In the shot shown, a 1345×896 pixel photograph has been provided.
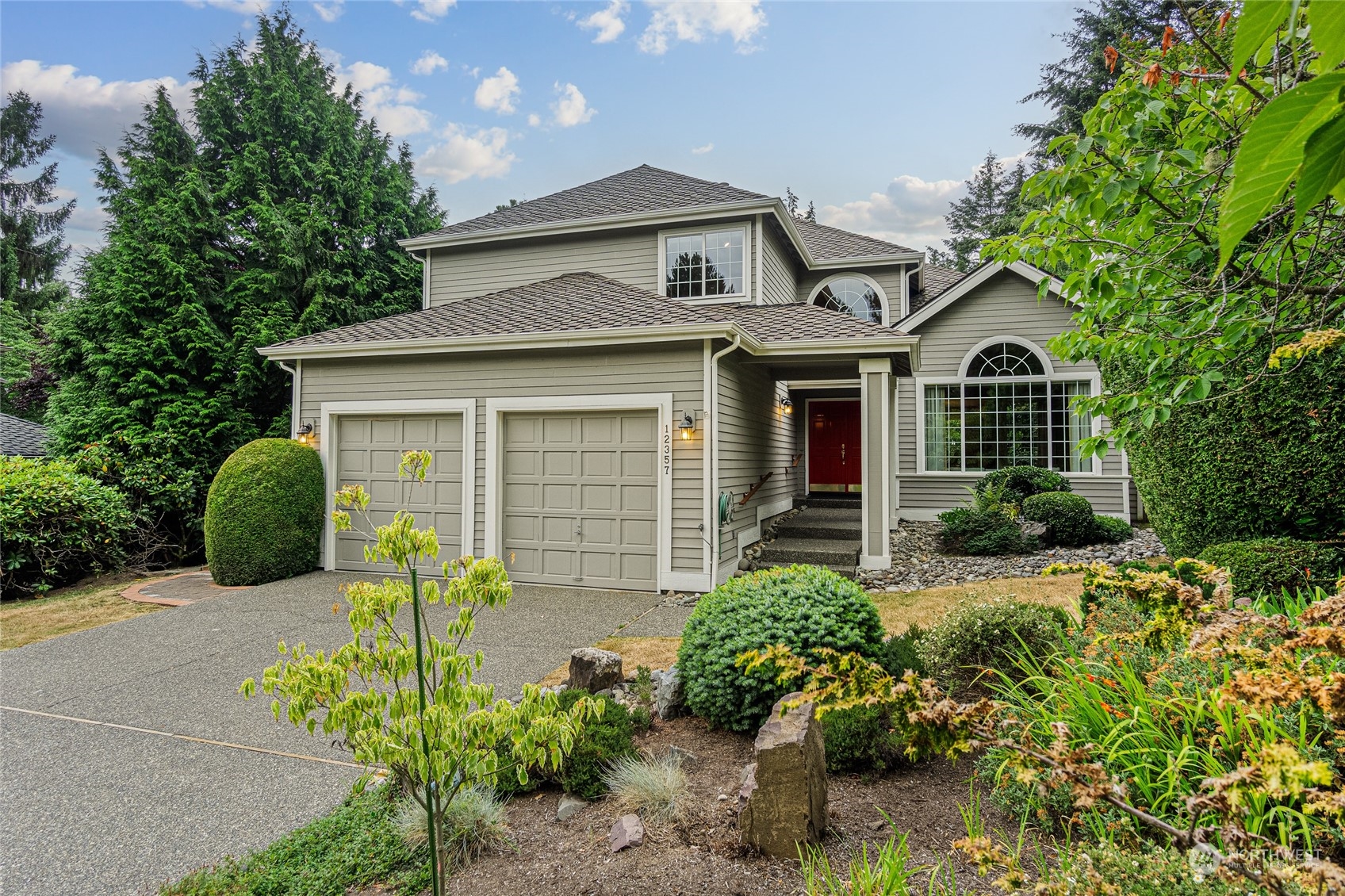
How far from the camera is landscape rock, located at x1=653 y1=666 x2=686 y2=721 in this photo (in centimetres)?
394

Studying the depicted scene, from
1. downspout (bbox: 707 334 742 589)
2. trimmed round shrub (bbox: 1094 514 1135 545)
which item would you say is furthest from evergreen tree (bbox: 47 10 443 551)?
trimmed round shrub (bbox: 1094 514 1135 545)

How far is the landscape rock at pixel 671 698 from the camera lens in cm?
394

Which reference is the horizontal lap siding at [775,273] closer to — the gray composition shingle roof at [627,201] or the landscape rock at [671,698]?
the gray composition shingle roof at [627,201]

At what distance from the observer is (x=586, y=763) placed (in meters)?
3.16

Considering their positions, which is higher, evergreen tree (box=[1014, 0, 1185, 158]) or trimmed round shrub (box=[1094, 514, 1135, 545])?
evergreen tree (box=[1014, 0, 1185, 158])

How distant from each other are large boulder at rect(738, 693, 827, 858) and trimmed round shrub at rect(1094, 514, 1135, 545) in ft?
30.4

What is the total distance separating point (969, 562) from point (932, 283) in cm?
940

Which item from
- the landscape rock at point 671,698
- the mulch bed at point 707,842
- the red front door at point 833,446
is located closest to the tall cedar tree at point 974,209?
the red front door at point 833,446

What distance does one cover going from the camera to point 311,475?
884cm

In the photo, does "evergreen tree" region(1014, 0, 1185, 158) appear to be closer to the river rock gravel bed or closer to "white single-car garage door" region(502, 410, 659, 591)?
the river rock gravel bed

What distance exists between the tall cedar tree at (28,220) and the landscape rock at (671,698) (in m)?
25.1

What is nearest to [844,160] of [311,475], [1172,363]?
[1172,363]

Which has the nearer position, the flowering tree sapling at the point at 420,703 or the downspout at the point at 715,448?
the flowering tree sapling at the point at 420,703

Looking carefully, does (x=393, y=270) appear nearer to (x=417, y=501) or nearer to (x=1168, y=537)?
(x=417, y=501)
